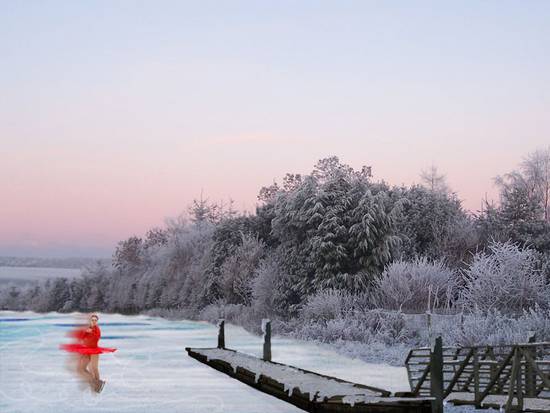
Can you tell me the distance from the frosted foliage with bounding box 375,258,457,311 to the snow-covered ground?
15.6ft

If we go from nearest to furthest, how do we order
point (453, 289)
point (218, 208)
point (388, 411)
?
point (388, 411)
point (453, 289)
point (218, 208)

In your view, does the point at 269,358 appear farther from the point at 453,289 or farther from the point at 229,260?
the point at 229,260

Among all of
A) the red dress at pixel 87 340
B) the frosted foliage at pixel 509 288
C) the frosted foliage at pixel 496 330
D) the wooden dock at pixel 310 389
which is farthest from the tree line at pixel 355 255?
the red dress at pixel 87 340

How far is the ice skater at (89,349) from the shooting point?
54.9ft

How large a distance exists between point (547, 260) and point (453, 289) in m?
5.57

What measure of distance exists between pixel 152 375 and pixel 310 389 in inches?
261

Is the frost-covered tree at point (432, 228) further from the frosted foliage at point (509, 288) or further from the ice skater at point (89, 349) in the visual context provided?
the ice skater at point (89, 349)

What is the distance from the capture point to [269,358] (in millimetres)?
24297

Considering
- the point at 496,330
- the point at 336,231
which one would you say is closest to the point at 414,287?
the point at 336,231

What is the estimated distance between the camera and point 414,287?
113 ft

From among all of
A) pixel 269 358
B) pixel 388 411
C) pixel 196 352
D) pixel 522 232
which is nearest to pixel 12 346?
pixel 196 352

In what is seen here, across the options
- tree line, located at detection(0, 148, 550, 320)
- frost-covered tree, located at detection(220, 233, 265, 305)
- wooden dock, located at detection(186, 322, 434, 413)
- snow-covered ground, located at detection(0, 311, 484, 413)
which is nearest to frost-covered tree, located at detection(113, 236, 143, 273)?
tree line, located at detection(0, 148, 550, 320)

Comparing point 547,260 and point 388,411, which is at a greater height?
point 547,260

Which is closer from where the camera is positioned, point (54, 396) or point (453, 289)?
point (54, 396)
